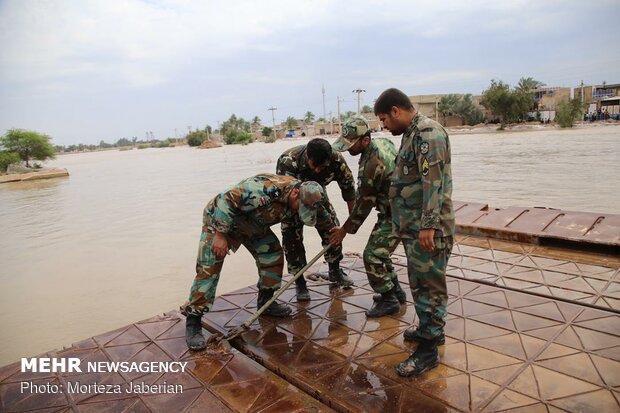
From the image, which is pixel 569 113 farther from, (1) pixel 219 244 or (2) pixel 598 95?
(1) pixel 219 244

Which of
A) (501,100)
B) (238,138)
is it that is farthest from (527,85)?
(238,138)

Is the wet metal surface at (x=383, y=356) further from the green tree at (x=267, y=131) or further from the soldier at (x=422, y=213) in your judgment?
the green tree at (x=267, y=131)

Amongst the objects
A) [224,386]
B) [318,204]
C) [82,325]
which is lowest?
[82,325]

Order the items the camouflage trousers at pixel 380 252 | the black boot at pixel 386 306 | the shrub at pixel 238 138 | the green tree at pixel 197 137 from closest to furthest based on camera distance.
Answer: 1. the camouflage trousers at pixel 380 252
2. the black boot at pixel 386 306
3. the shrub at pixel 238 138
4. the green tree at pixel 197 137

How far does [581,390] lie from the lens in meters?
2.27

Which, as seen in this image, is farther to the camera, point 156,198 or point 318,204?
point 156,198

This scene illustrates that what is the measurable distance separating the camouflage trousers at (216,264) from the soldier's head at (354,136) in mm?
947

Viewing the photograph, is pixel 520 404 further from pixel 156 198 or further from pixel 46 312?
pixel 156 198

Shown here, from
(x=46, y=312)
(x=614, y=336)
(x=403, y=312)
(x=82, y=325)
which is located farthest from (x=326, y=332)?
(x=46, y=312)

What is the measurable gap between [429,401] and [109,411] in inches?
72.8

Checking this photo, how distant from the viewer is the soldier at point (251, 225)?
118 inches

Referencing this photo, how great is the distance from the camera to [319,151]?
3.28 m

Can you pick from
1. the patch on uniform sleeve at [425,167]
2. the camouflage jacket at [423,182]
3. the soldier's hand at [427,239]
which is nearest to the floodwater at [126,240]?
the camouflage jacket at [423,182]

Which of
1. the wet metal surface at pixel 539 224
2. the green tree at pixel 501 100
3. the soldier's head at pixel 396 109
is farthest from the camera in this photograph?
the green tree at pixel 501 100
